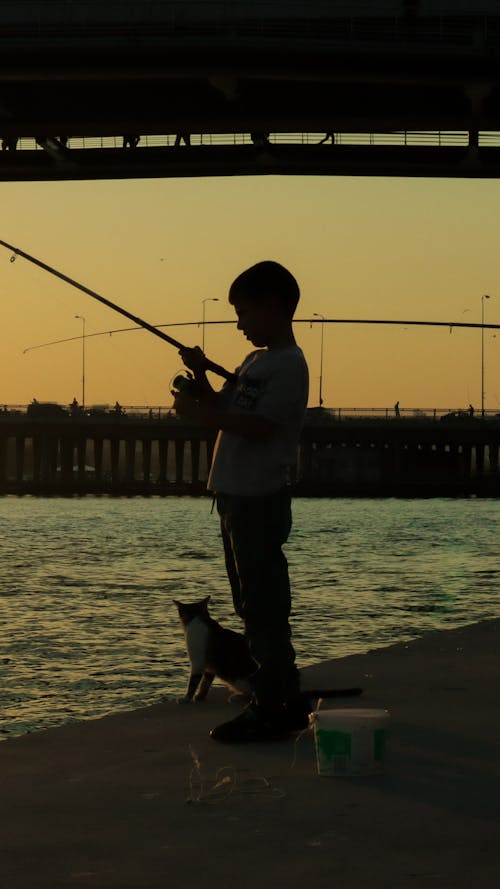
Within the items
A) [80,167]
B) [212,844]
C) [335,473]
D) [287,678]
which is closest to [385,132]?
[80,167]

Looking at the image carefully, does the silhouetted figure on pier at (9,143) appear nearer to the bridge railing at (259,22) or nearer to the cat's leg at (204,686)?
the bridge railing at (259,22)

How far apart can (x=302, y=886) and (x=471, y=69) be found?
81.3 ft

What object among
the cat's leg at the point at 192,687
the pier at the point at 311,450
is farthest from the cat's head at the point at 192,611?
the pier at the point at 311,450

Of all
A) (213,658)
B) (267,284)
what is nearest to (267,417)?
(267,284)

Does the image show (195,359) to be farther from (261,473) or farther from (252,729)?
(252,729)

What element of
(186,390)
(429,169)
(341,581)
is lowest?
(341,581)

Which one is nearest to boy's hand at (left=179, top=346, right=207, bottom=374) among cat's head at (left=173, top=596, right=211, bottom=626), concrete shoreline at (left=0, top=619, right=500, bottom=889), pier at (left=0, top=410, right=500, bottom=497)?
concrete shoreline at (left=0, top=619, right=500, bottom=889)

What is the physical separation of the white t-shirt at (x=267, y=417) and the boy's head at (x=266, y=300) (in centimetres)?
9

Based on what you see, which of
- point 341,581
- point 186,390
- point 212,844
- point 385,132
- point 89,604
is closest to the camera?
point 212,844

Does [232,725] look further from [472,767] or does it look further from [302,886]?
[302,886]

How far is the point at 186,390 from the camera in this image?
20.2 ft

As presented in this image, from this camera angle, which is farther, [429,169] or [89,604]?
[429,169]

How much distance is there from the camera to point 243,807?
5.07m

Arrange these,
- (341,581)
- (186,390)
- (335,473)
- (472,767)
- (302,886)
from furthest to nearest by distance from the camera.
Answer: (335,473) → (341,581) → (186,390) → (472,767) → (302,886)
